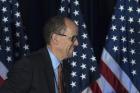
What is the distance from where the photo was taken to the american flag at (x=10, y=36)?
13.7 feet

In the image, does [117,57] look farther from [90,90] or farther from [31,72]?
[31,72]

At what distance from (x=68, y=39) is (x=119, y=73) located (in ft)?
6.40

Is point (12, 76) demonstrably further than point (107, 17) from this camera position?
No

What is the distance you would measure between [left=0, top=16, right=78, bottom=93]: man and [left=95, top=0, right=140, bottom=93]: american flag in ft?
6.07

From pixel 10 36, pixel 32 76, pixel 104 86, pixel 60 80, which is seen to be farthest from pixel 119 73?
pixel 32 76

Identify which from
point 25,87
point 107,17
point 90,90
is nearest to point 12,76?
point 25,87

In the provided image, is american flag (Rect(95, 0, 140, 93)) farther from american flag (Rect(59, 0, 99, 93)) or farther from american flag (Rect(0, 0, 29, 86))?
american flag (Rect(0, 0, 29, 86))

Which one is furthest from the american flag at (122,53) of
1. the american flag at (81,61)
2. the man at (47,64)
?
the man at (47,64)

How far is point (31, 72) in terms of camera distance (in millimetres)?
2350

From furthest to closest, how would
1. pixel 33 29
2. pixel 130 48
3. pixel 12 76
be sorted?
pixel 33 29 < pixel 130 48 < pixel 12 76

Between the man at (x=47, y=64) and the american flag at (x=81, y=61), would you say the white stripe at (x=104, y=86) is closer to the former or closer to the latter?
the american flag at (x=81, y=61)

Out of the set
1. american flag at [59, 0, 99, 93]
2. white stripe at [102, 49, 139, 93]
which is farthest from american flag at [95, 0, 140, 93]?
american flag at [59, 0, 99, 93]

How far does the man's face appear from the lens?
250cm

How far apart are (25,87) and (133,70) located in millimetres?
2226
